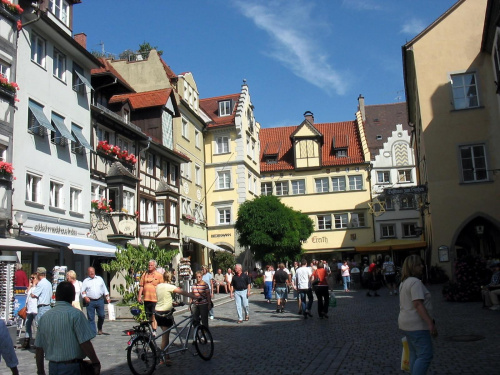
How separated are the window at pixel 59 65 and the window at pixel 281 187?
31.6 metres

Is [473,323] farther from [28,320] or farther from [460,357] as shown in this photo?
[28,320]

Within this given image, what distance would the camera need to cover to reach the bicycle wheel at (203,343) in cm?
1038

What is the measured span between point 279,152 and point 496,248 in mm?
29682

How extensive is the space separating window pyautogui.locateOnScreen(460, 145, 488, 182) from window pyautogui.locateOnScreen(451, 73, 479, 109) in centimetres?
220

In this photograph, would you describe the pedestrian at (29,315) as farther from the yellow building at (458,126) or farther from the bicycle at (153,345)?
the yellow building at (458,126)

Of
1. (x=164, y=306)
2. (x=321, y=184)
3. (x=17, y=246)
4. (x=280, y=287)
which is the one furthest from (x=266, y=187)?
(x=164, y=306)

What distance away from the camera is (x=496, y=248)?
90.6 ft

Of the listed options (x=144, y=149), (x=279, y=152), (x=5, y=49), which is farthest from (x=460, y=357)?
(x=279, y=152)

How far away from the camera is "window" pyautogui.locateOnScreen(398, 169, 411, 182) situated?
51.4 metres

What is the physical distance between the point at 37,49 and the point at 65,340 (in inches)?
751

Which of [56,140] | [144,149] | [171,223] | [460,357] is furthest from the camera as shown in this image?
[171,223]

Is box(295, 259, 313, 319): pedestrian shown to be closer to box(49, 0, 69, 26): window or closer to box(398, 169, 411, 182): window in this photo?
box(49, 0, 69, 26): window

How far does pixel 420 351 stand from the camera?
6.71 metres

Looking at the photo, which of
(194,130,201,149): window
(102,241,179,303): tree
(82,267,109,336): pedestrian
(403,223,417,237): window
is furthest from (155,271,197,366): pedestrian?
(403,223,417,237): window
